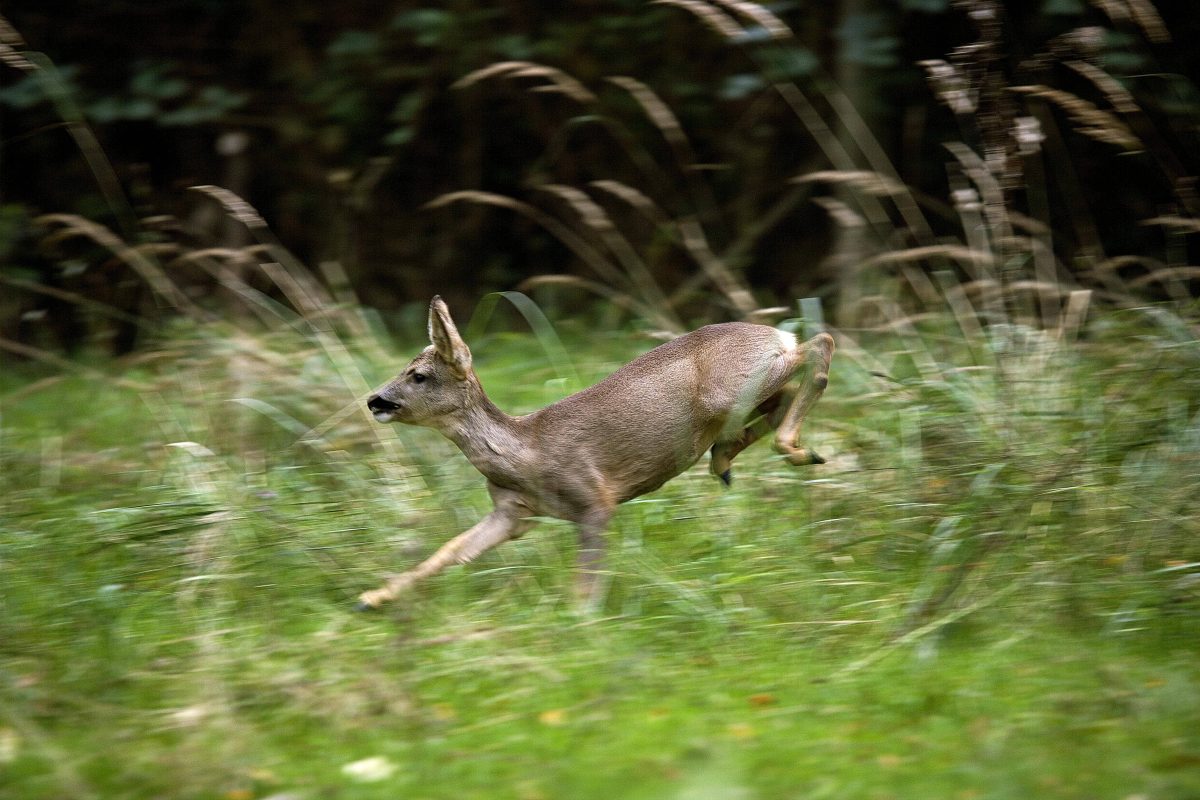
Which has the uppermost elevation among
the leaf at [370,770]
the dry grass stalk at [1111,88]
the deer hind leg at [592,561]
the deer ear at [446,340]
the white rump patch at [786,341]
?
the dry grass stalk at [1111,88]

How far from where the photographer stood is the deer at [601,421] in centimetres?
468

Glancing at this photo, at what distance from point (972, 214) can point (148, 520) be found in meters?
4.04

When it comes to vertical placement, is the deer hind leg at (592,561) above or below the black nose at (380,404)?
below

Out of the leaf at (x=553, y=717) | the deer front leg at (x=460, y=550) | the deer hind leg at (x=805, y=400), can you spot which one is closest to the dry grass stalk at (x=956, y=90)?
the deer hind leg at (x=805, y=400)

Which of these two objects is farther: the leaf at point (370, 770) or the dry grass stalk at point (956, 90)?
the dry grass stalk at point (956, 90)

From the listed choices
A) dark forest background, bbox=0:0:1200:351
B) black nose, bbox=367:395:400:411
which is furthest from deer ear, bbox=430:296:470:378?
dark forest background, bbox=0:0:1200:351

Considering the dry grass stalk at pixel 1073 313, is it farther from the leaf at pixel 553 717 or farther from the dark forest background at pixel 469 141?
the leaf at pixel 553 717

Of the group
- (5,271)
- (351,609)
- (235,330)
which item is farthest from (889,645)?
(5,271)

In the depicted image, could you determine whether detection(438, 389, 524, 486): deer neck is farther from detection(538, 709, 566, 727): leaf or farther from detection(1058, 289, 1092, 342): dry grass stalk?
detection(1058, 289, 1092, 342): dry grass stalk

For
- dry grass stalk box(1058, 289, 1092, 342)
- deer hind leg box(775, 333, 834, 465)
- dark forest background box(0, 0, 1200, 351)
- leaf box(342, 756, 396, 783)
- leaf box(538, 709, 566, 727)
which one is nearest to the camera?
leaf box(342, 756, 396, 783)

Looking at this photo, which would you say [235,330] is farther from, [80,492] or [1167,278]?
[1167,278]

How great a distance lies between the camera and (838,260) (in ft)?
25.2

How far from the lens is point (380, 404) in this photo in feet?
16.0

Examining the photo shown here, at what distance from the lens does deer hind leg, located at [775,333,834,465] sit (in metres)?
4.79
